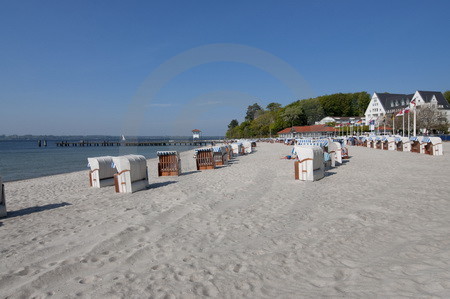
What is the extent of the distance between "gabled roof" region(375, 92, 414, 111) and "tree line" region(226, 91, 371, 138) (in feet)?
54.6

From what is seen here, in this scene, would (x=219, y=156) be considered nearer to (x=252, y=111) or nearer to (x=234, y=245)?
(x=234, y=245)

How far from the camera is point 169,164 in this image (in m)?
12.8

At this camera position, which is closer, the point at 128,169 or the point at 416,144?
the point at 128,169

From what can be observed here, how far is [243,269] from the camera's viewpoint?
11.1 ft

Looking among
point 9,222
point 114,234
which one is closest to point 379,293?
point 114,234

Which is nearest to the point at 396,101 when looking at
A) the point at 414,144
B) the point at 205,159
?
the point at 414,144

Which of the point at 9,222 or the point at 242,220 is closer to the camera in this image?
the point at 242,220

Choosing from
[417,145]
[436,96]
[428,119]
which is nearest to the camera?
[417,145]

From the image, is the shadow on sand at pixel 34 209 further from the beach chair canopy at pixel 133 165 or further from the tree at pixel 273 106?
the tree at pixel 273 106

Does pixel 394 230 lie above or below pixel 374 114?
below

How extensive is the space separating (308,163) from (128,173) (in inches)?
233

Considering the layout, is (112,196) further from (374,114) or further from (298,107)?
(374,114)

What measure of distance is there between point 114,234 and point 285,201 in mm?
3987

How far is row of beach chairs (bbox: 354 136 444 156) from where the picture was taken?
1843 centimetres
